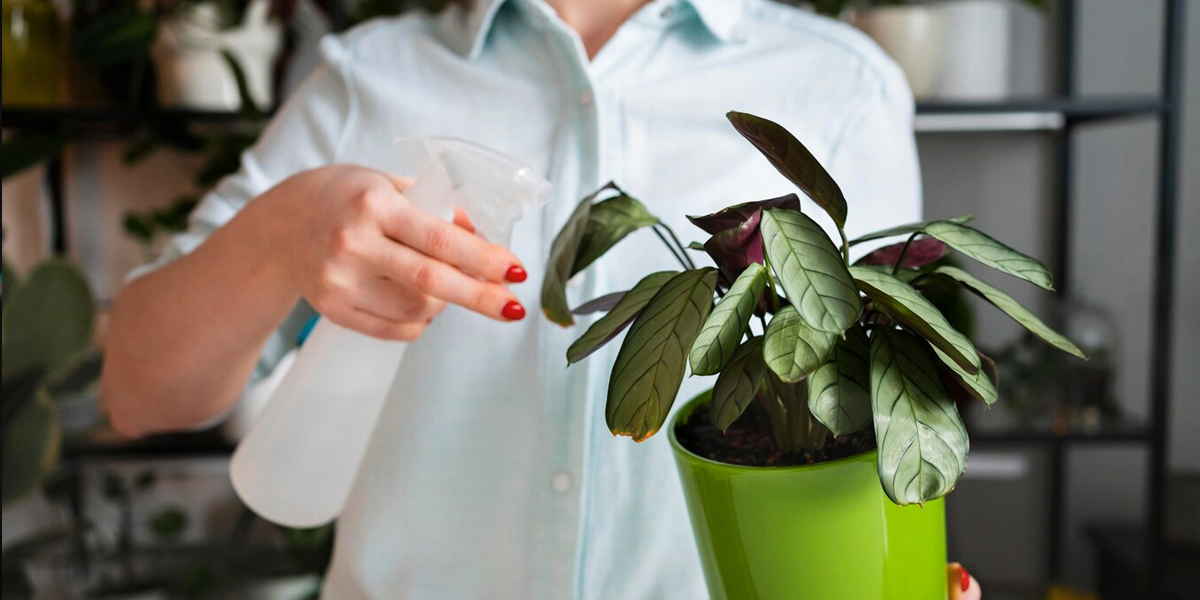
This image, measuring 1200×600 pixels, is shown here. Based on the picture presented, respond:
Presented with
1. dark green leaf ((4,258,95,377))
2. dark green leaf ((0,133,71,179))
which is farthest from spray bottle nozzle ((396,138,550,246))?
dark green leaf ((0,133,71,179))

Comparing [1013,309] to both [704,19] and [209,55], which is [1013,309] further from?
[209,55]

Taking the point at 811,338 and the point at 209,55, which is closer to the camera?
the point at 811,338

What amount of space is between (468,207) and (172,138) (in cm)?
103

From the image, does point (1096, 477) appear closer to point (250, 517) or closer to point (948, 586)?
point (948, 586)

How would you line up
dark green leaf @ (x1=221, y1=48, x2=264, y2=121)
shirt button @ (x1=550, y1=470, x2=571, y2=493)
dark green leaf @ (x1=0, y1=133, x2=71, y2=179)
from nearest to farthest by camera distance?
shirt button @ (x1=550, y1=470, x2=571, y2=493) < dark green leaf @ (x1=0, y1=133, x2=71, y2=179) < dark green leaf @ (x1=221, y1=48, x2=264, y2=121)

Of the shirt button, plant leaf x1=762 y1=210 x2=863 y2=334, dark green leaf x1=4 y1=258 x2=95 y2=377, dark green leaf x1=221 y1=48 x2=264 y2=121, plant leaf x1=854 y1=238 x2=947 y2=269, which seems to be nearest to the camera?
plant leaf x1=762 y1=210 x2=863 y2=334

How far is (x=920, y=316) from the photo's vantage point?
27 centimetres

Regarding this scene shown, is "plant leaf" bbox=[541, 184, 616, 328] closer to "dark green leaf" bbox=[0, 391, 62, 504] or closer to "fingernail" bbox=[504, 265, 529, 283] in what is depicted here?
"fingernail" bbox=[504, 265, 529, 283]

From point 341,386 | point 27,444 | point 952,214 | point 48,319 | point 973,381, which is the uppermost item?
point 973,381

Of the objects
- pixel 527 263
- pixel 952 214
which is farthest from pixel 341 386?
pixel 952 214

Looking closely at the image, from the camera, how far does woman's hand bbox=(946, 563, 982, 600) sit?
396mm

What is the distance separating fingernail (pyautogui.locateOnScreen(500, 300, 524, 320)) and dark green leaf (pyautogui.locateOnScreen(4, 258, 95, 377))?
0.73 m

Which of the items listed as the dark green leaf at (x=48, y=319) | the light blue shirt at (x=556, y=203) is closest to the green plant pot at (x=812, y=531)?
the light blue shirt at (x=556, y=203)

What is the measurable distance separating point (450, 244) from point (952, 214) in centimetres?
124
